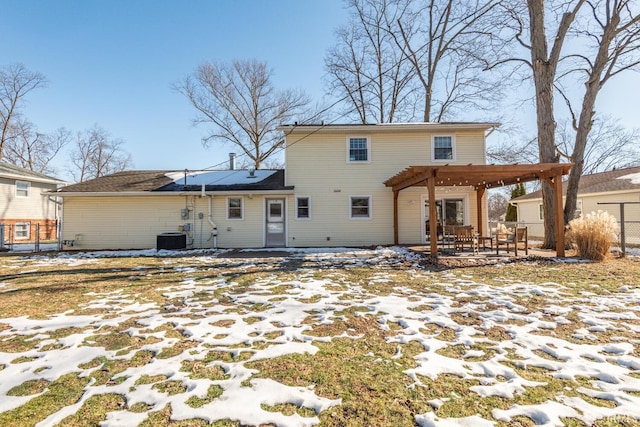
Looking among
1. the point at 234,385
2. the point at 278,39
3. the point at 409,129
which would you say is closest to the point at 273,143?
the point at 278,39

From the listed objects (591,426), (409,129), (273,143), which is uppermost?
(273,143)

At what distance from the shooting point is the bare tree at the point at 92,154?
34812 millimetres

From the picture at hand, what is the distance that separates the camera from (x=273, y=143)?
25328 millimetres

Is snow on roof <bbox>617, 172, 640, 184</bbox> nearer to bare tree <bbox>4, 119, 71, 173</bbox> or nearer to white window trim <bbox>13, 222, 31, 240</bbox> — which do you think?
white window trim <bbox>13, 222, 31, 240</bbox>

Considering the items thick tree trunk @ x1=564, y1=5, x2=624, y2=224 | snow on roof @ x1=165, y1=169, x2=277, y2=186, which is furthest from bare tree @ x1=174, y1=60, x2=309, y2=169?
thick tree trunk @ x1=564, y1=5, x2=624, y2=224

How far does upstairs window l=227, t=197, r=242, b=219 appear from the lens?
1334 centimetres

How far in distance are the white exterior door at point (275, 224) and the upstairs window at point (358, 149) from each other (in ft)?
12.1

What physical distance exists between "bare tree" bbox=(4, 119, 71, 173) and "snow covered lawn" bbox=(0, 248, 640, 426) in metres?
32.0

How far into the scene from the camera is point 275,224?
44.0 feet

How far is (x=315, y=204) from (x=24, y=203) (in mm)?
19045

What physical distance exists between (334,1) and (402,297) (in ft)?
48.0

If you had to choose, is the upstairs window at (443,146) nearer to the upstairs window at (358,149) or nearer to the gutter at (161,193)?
the upstairs window at (358,149)

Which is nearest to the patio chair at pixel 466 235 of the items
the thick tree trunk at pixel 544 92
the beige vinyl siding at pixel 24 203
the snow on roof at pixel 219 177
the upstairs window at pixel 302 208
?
the thick tree trunk at pixel 544 92

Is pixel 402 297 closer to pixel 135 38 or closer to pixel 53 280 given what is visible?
pixel 53 280
